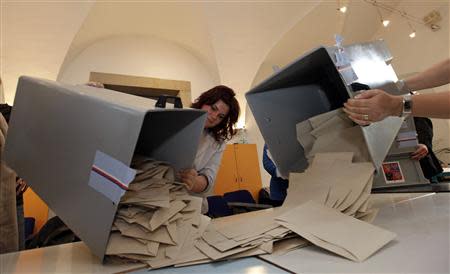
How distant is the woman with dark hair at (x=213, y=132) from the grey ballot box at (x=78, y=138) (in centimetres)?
45

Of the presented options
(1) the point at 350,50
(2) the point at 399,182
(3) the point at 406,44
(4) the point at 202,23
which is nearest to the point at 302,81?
(1) the point at 350,50

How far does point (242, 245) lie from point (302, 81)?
22.7 inches

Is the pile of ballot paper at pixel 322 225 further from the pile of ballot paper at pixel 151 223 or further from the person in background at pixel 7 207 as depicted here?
the person in background at pixel 7 207

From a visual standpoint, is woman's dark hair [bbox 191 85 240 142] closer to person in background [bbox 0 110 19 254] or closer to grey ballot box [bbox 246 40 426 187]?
grey ballot box [bbox 246 40 426 187]

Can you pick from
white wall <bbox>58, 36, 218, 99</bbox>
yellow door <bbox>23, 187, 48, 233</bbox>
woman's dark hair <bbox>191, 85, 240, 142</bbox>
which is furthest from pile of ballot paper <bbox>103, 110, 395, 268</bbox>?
white wall <bbox>58, 36, 218, 99</bbox>

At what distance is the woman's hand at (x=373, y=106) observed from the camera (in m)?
0.60

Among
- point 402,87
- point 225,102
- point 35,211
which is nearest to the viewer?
point 402,87

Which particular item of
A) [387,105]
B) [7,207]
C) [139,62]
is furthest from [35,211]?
[387,105]

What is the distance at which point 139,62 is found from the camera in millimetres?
3984

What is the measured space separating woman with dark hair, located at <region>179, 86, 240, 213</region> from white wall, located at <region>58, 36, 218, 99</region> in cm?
292

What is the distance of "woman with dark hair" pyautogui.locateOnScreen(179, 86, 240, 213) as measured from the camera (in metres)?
1.07

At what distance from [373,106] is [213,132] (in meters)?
0.76

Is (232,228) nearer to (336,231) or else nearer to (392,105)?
(336,231)

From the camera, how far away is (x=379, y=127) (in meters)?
0.72
